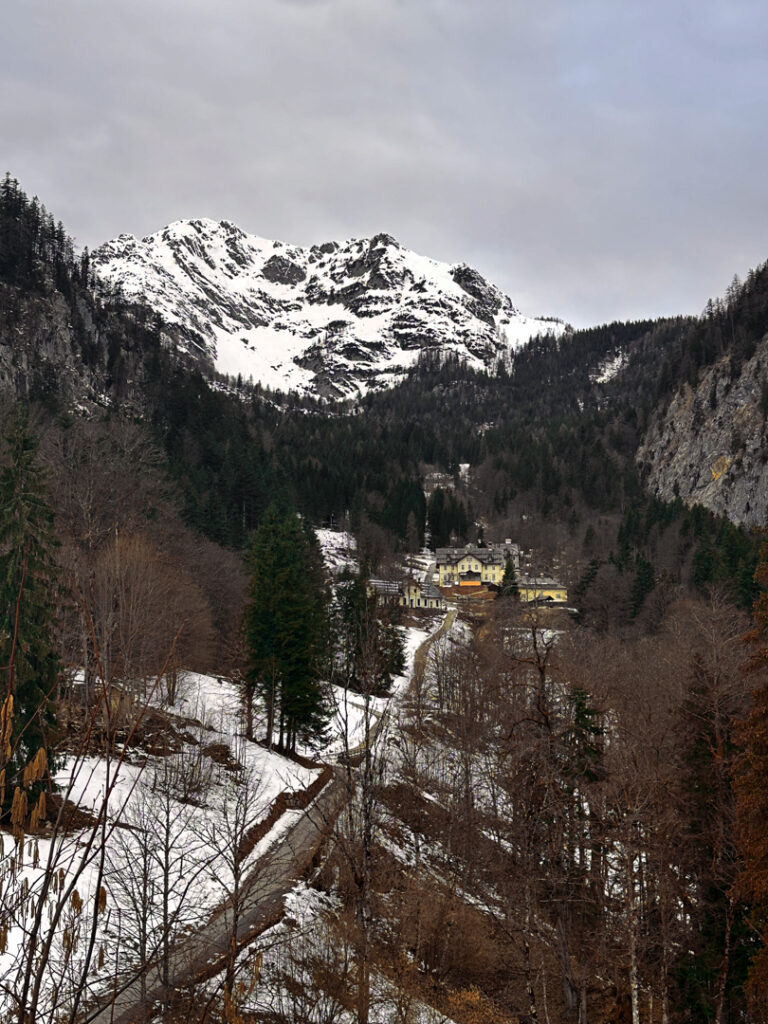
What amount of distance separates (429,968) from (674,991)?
7.36 m

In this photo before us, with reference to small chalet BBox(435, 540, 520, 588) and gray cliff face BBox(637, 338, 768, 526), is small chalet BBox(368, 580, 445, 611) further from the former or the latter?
gray cliff face BBox(637, 338, 768, 526)

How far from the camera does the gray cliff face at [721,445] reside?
114 meters

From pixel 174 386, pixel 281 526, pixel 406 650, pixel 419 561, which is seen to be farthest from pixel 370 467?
pixel 281 526

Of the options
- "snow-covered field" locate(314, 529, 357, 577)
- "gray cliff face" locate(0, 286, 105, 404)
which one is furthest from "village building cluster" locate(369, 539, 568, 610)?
"gray cliff face" locate(0, 286, 105, 404)

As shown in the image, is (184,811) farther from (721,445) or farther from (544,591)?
(721,445)

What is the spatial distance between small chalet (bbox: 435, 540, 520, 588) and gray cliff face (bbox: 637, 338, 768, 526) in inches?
1564

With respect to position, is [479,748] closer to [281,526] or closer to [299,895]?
[281,526]

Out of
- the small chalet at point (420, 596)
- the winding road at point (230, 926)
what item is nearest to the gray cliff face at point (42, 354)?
the small chalet at point (420, 596)

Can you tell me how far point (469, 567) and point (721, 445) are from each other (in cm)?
5344

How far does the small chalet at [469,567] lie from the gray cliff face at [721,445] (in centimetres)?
3972

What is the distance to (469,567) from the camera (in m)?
109

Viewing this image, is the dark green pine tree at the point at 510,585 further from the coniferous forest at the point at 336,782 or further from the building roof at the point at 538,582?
the coniferous forest at the point at 336,782

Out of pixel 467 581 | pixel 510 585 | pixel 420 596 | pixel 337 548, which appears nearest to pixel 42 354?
pixel 337 548

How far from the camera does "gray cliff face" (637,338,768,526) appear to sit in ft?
373
